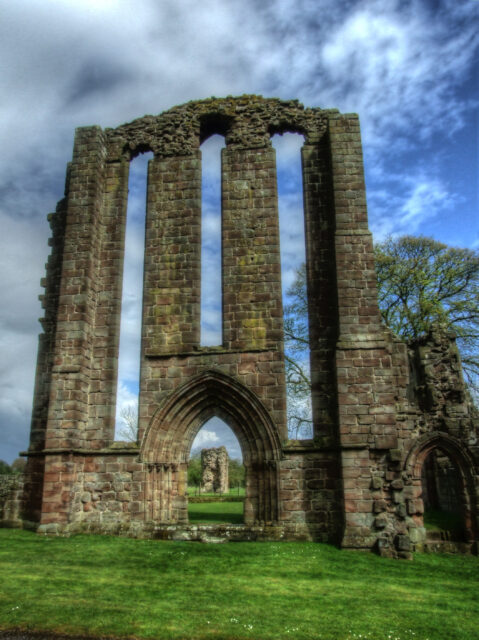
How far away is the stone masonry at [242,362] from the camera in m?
9.62

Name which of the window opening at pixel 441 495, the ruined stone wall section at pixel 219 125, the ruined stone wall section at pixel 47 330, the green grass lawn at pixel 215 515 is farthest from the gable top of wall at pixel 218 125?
the green grass lawn at pixel 215 515

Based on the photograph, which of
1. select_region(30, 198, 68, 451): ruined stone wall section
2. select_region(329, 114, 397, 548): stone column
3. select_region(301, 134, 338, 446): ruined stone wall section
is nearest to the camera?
select_region(329, 114, 397, 548): stone column

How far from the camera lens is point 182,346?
35.3 ft

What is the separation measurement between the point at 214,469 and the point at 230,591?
19.5 meters

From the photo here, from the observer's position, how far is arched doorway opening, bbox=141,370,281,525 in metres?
9.91

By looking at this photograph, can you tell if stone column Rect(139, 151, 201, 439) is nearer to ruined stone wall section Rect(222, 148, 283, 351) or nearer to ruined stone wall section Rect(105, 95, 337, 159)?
ruined stone wall section Rect(105, 95, 337, 159)

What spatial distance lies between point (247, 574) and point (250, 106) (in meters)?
9.76

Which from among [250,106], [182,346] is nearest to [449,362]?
[182,346]

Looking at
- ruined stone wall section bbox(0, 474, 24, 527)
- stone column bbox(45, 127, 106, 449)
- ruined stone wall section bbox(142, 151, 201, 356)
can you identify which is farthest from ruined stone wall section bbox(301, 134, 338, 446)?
ruined stone wall section bbox(0, 474, 24, 527)

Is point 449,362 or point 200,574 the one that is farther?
point 449,362

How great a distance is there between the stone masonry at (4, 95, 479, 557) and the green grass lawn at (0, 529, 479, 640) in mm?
902

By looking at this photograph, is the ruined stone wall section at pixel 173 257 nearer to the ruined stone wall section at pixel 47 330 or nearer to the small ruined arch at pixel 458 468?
the ruined stone wall section at pixel 47 330

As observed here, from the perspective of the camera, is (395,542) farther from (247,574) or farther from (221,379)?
(221,379)

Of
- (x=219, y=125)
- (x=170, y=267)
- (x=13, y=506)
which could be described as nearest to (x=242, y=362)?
(x=170, y=267)
